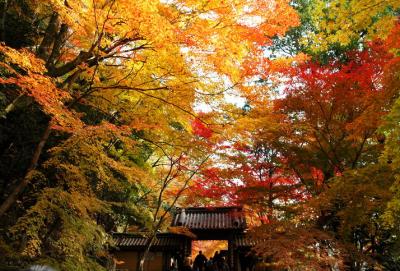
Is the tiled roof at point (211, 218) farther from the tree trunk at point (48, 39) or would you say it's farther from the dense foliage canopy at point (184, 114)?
the tree trunk at point (48, 39)

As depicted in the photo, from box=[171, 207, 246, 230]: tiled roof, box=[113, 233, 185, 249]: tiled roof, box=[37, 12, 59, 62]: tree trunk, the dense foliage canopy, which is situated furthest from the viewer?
box=[113, 233, 185, 249]: tiled roof

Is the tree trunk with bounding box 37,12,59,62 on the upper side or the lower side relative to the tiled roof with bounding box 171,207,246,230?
upper

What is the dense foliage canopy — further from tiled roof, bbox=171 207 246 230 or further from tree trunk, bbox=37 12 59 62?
tiled roof, bbox=171 207 246 230

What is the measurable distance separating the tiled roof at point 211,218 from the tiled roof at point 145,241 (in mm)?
1115

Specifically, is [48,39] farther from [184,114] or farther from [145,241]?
[145,241]

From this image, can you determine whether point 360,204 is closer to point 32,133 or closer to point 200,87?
point 200,87

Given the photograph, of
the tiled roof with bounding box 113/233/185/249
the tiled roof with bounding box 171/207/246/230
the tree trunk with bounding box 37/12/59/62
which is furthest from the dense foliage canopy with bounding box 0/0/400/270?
the tiled roof with bounding box 113/233/185/249

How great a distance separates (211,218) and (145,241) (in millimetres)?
4198

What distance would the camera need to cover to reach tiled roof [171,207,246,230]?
17312mm

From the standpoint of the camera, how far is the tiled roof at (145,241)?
1841 centimetres

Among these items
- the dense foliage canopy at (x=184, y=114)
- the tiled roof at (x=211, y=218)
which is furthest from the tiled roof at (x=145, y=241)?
the dense foliage canopy at (x=184, y=114)

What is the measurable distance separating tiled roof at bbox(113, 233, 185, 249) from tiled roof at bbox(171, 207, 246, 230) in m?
1.11

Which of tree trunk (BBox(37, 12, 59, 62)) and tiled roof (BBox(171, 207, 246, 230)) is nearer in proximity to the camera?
tree trunk (BBox(37, 12, 59, 62))

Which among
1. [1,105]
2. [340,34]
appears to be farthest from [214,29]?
[1,105]
